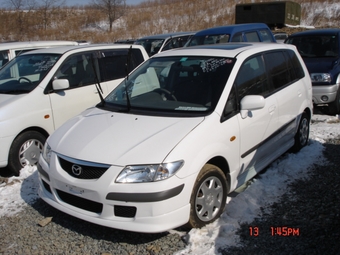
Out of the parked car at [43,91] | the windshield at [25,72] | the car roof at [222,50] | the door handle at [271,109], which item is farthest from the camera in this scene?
the windshield at [25,72]

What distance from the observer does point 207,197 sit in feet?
11.8

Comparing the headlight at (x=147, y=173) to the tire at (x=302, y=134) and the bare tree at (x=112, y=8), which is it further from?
the bare tree at (x=112, y=8)

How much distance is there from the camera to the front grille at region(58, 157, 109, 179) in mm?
3266

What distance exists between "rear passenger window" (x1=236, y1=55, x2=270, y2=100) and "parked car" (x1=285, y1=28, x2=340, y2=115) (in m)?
3.75

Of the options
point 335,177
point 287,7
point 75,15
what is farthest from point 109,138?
point 75,15

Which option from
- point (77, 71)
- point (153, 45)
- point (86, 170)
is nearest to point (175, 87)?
point (86, 170)

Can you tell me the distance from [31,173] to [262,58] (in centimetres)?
349

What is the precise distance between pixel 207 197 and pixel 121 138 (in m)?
1.01

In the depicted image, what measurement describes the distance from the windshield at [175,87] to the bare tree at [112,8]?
4164cm

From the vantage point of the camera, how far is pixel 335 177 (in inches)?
187

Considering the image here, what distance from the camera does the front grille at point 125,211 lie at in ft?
10.5

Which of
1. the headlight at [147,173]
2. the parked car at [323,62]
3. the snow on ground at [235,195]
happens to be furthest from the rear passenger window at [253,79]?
the parked car at [323,62]

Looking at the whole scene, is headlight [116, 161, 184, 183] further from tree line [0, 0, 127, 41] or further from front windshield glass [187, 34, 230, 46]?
tree line [0, 0, 127, 41]

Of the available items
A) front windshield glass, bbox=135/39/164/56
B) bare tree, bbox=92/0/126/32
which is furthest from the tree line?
front windshield glass, bbox=135/39/164/56
